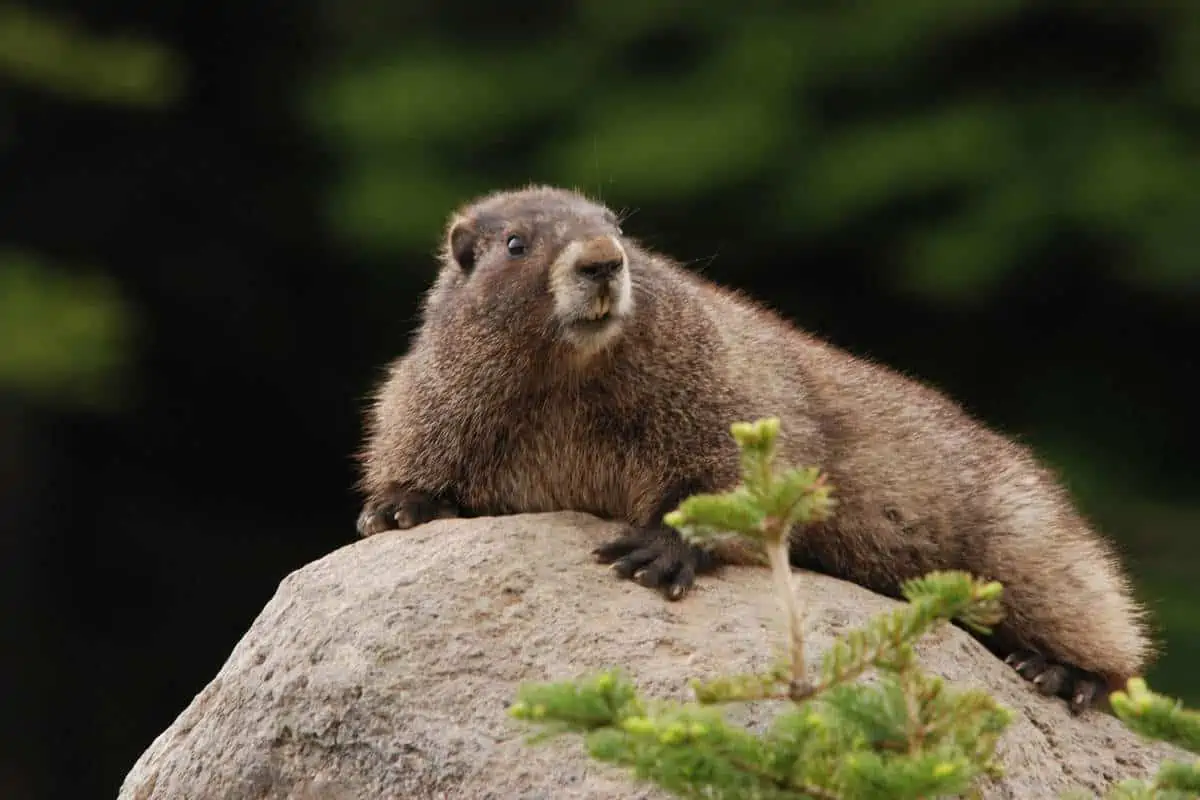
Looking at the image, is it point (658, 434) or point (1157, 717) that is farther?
point (658, 434)

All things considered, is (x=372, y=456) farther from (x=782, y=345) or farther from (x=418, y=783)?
(x=418, y=783)

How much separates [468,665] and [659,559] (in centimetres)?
73

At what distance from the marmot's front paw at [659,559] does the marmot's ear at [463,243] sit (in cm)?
134

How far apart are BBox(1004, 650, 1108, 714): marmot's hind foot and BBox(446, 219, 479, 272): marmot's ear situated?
230cm

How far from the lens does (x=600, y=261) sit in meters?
5.38

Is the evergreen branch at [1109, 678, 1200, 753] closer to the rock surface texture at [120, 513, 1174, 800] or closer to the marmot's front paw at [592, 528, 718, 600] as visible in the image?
the rock surface texture at [120, 513, 1174, 800]

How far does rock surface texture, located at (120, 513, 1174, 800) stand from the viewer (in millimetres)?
4508

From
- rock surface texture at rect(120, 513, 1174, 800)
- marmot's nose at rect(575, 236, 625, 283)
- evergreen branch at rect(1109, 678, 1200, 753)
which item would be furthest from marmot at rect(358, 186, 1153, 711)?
evergreen branch at rect(1109, 678, 1200, 753)

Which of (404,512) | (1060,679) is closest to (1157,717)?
(1060,679)

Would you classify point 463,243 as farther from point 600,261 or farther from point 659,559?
point 659,559

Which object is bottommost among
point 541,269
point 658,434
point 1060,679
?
point 1060,679

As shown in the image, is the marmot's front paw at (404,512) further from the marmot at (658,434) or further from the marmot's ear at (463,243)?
the marmot's ear at (463,243)

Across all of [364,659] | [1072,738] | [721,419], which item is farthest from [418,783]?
[1072,738]

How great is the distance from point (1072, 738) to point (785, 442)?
4.22ft
